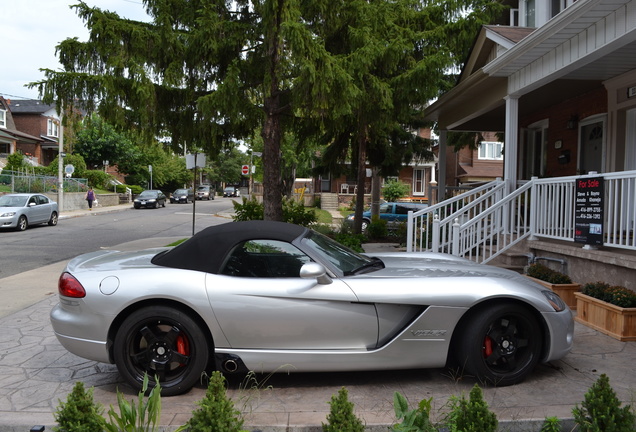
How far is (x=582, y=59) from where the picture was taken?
7.01 m

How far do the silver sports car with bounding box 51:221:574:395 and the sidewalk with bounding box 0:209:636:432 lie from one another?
0.21 metres

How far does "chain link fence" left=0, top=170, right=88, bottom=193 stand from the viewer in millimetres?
29750

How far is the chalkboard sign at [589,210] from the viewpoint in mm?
6723

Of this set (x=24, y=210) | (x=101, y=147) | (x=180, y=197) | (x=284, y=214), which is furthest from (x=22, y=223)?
(x=101, y=147)

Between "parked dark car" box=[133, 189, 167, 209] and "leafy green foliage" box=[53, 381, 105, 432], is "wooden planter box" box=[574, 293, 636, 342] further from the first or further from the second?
"parked dark car" box=[133, 189, 167, 209]

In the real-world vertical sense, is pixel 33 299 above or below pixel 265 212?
below

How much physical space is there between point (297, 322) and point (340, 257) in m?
0.83

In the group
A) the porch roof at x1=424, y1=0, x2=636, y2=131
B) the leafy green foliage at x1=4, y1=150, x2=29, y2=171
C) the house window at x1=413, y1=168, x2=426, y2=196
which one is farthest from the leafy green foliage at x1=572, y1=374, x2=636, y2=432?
the house window at x1=413, y1=168, x2=426, y2=196

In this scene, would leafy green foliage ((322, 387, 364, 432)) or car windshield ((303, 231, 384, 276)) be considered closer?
leafy green foliage ((322, 387, 364, 432))

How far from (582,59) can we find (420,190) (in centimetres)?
3908

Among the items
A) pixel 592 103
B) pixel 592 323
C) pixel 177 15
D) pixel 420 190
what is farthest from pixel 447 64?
pixel 420 190

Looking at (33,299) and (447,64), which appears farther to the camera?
(447,64)

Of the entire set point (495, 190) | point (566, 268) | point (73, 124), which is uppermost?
point (73, 124)

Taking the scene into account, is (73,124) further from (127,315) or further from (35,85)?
(127,315)
